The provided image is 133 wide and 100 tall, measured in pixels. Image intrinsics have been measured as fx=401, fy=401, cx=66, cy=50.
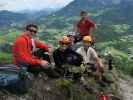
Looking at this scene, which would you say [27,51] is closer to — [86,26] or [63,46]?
[63,46]

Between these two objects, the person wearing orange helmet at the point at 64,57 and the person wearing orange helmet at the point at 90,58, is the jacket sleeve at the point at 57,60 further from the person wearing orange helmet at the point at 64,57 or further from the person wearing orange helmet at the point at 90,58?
the person wearing orange helmet at the point at 90,58

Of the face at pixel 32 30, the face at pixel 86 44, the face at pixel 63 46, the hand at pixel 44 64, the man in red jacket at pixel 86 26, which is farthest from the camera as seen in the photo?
the man in red jacket at pixel 86 26

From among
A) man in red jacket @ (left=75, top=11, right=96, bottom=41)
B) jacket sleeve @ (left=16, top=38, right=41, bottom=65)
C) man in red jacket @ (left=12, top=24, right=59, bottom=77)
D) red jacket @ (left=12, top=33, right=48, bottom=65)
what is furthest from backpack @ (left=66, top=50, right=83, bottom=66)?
man in red jacket @ (left=75, top=11, right=96, bottom=41)

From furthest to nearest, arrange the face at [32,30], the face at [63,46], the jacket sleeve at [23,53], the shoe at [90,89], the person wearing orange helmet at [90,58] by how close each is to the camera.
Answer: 1. the person wearing orange helmet at [90,58]
2. the shoe at [90,89]
3. the face at [63,46]
4. the face at [32,30]
5. the jacket sleeve at [23,53]

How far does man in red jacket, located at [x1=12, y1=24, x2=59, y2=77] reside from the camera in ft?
38.7

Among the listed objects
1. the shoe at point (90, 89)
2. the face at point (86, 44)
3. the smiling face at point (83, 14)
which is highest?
the smiling face at point (83, 14)

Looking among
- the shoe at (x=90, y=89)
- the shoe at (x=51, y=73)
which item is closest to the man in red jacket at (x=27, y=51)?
the shoe at (x=51, y=73)

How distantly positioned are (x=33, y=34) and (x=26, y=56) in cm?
86

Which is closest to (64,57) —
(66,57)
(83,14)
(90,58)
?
(66,57)

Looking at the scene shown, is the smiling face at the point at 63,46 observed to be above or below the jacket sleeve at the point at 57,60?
above

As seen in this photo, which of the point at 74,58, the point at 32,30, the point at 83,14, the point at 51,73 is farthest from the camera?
the point at 83,14

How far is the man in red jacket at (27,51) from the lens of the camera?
38.7ft

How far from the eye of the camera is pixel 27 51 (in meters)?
11.9

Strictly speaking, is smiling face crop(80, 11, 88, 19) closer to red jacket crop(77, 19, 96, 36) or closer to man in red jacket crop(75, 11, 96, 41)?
man in red jacket crop(75, 11, 96, 41)
